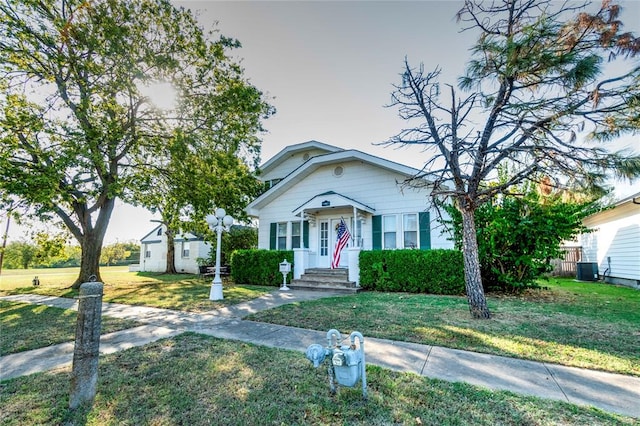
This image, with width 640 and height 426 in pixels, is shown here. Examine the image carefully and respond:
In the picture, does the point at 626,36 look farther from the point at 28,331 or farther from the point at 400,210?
the point at 28,331

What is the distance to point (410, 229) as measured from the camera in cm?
1165

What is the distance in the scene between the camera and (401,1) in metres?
8.03

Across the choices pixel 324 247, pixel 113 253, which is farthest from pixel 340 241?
pixel 113 253

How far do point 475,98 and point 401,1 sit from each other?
12.4 ft

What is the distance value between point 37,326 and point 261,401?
5908 millimetres

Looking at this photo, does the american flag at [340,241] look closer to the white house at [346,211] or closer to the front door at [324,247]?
the white house at [346,211]

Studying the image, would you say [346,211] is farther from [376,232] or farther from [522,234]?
[522,234]

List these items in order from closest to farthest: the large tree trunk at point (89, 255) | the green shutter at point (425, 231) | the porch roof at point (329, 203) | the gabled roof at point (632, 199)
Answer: the gabled roof at point (632, 199)
the green shutter at point (425, 231)
the porch roof at point (329, 203)
the large tree trunk at point (89, 255)

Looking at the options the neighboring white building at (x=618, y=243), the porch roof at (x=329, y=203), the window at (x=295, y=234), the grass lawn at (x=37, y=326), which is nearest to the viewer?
the grass lawn at (x=37, y=326)

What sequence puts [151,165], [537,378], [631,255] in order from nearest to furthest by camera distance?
[537,378], [631,255], [151,165]

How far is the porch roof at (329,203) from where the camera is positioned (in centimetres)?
1180

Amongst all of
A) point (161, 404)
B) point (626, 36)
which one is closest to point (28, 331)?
point (161, 404)

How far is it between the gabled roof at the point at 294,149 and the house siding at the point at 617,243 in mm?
11569

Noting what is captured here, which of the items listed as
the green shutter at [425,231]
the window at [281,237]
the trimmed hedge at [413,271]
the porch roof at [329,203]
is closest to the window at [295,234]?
the window at [281,237]
